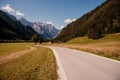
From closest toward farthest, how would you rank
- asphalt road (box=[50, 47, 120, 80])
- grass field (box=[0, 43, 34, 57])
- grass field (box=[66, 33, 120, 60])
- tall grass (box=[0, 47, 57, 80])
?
1. asphalt road (box=[50, 47, 120, 80])
2. tall grass (box=[0, 47, 57, 80])
3. grass field (box=[66, 33, 120, 60])
4. grass field (box=[0, 43, 34, 57])

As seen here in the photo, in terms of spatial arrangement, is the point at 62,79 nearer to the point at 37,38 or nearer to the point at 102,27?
the point at 37,38

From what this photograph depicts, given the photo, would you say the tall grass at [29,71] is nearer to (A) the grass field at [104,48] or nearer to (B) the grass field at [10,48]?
(A) the grass field at [104,48]

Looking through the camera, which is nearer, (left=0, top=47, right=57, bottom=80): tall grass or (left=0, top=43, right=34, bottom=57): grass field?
(left=0, top=47, right=57, bottom=80): tall grass

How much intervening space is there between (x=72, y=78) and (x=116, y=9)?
194 meters

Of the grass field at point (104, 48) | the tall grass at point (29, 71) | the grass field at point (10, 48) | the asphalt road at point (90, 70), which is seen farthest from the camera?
the grass field at point (10, 48)

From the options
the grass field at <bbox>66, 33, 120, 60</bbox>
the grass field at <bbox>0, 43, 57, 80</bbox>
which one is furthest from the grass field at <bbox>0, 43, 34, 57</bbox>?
the grass field at <bbox>66, 33, 120, 60</bbox>

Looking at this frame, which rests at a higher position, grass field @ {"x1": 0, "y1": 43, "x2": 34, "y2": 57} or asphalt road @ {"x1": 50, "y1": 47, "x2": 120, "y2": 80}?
grass field @ {"x1": 0, "y1": 43, "x2": 34, "y2": 57}

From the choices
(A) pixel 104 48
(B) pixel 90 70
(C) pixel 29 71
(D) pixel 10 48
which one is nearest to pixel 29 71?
(C) pixel 29 71

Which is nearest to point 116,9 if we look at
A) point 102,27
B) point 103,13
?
point 103,13

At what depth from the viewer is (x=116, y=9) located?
188750mm

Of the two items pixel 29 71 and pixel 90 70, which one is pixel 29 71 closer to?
pixel 29 71

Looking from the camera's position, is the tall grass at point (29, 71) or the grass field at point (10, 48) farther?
the grass field at point (10, 48)

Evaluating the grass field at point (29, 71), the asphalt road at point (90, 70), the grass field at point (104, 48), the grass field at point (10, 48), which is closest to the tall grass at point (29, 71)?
the grass field at point (29, 71)

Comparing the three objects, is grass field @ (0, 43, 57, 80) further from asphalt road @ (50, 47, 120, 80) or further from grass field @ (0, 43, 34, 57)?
grass field @ (0, 43, 34, 57)
